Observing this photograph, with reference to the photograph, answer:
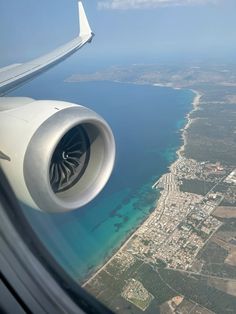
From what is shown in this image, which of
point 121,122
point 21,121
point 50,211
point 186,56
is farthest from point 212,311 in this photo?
point 186,56

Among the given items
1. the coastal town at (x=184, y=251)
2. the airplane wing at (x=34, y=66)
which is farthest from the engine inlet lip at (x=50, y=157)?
the airplane wing at (x=34, y=66)

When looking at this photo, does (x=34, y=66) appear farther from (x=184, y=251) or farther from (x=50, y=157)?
(x=50, y=157)

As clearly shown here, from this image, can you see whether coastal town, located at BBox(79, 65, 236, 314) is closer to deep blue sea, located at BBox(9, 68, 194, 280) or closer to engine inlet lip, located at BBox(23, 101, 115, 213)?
deep blue sea, located at BBox(9, 68, 194, 280)

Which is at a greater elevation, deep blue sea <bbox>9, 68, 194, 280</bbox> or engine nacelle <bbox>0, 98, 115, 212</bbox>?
engine nacelle <bbox>0, 98, 115, 212</bbox>

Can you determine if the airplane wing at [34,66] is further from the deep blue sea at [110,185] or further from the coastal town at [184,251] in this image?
the coastal town at [184,251]

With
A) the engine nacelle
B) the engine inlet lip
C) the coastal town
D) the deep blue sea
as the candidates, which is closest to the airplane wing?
→ the deep blue sea

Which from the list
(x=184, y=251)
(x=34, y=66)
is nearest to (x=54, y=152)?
(x=184, y=251)

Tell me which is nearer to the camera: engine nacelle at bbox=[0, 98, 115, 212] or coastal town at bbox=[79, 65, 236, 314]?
engine nacelle at bbox=[0, 98, 115, 212]
